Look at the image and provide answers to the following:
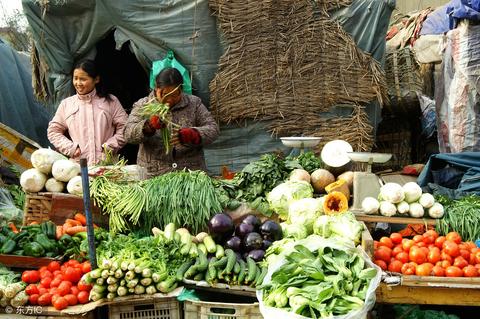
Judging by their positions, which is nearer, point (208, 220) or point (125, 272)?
point (125, 272)

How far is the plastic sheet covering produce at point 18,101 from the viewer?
33.5ft

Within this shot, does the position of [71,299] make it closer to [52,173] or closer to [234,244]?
[234,244]

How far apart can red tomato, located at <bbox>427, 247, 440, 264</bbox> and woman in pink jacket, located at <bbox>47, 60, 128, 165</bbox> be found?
3.29 m

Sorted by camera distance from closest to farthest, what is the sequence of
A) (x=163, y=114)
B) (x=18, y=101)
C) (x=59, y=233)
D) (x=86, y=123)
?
(x=59, y=233), (x=163, y=114), (x=86, y=123), (x=18, y=101)

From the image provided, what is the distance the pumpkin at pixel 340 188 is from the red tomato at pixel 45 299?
2.46 m

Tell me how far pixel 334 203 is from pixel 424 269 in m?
0.92

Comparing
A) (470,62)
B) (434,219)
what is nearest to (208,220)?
(434,219)

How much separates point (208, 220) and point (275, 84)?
2908 mm

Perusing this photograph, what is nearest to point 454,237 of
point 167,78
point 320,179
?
point 320,179

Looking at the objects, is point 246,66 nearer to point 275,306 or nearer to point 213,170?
point 213,170

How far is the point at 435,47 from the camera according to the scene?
9.82 metres

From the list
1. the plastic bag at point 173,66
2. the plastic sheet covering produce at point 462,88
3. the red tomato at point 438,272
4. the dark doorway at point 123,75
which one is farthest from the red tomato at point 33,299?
the plastic sheet covering produce at point 462,88

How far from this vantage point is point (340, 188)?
4.76 m

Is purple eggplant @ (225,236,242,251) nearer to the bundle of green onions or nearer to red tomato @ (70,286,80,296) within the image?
red tomato @ (70,286,80,296)
